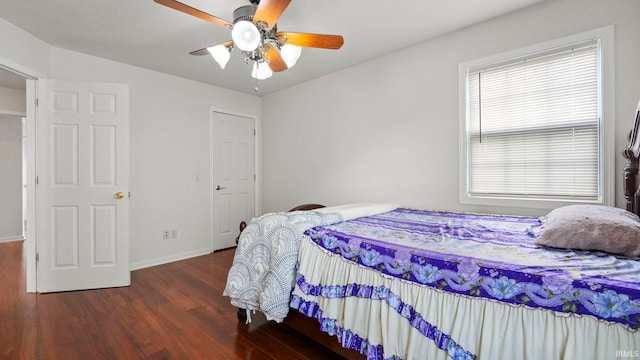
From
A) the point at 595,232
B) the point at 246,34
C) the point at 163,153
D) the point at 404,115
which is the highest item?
the point at 246,34

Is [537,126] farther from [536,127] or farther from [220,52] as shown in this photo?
[220,52]

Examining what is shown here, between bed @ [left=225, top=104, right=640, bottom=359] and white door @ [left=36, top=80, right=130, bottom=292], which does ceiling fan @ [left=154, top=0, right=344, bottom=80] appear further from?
white door @ [left=36, top=80, right=130, bottom=292]

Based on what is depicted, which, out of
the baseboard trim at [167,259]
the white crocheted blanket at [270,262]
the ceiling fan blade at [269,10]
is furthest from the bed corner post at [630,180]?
the baseboard trim at [167,259]

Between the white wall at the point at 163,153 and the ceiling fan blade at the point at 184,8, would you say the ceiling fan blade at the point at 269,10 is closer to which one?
the ceiling fan blade at the point at 184,8

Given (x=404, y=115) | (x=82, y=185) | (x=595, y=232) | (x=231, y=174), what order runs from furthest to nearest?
(x=231, y=174) < (x=404, y=115) < (x=82, y=185) < (x=595, y=232)

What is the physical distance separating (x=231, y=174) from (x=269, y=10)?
3142mm

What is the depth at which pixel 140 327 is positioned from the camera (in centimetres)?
210

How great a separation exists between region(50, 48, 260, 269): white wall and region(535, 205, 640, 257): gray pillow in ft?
12.8

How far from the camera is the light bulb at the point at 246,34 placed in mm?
1652

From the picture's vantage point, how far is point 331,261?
1738 mm

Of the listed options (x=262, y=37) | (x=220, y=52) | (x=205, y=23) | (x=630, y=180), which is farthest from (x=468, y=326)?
(x=205, y=23)

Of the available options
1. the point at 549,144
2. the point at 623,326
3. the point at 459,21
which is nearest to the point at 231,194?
the point at 459,21

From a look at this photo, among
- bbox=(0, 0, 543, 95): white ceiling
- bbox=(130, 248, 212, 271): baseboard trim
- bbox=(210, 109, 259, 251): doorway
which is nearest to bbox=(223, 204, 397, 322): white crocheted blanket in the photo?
bbox=(0, 0, 543, 95): white ceiling

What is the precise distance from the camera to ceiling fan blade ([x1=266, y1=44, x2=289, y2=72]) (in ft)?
6.97
